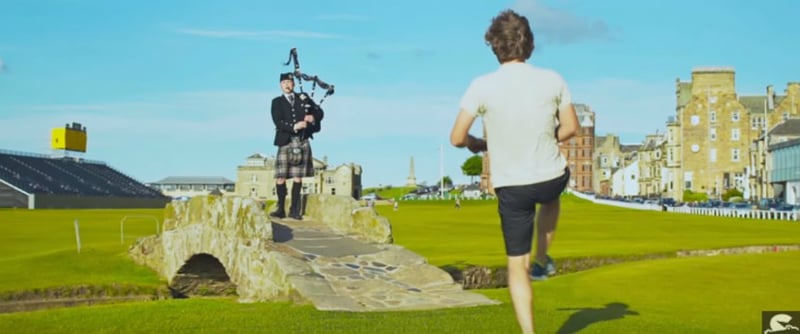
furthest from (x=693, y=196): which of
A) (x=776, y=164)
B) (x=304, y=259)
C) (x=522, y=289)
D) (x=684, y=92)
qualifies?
(x=522, y=289)

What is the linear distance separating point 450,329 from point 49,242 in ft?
101

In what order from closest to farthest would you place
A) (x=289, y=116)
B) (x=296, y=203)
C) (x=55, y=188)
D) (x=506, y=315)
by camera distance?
(x=506, y=315) → (x=289, y=116) → (x=296, y=203) → (x=55, y=188)

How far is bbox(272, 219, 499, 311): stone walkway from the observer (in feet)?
52.4

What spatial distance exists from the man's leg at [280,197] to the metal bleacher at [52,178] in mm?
138973

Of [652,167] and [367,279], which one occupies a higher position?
[652,167]

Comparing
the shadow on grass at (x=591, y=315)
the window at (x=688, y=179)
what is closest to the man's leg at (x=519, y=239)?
the shadow on grass at (x=591, y=315)

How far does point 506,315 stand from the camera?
14.2 meters

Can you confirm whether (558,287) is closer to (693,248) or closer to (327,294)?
(327,294)

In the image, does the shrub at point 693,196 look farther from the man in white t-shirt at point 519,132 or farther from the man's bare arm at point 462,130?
the man's bare arm at point 462,130

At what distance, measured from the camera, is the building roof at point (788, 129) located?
386ft

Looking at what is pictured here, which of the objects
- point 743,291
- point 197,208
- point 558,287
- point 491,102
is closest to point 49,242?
point 197,208

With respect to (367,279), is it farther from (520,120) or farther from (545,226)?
(520,120)

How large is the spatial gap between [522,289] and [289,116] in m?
13.6

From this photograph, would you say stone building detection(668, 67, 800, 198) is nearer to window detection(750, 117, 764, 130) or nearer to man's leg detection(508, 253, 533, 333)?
window detection(750, 117, 764, 130)
